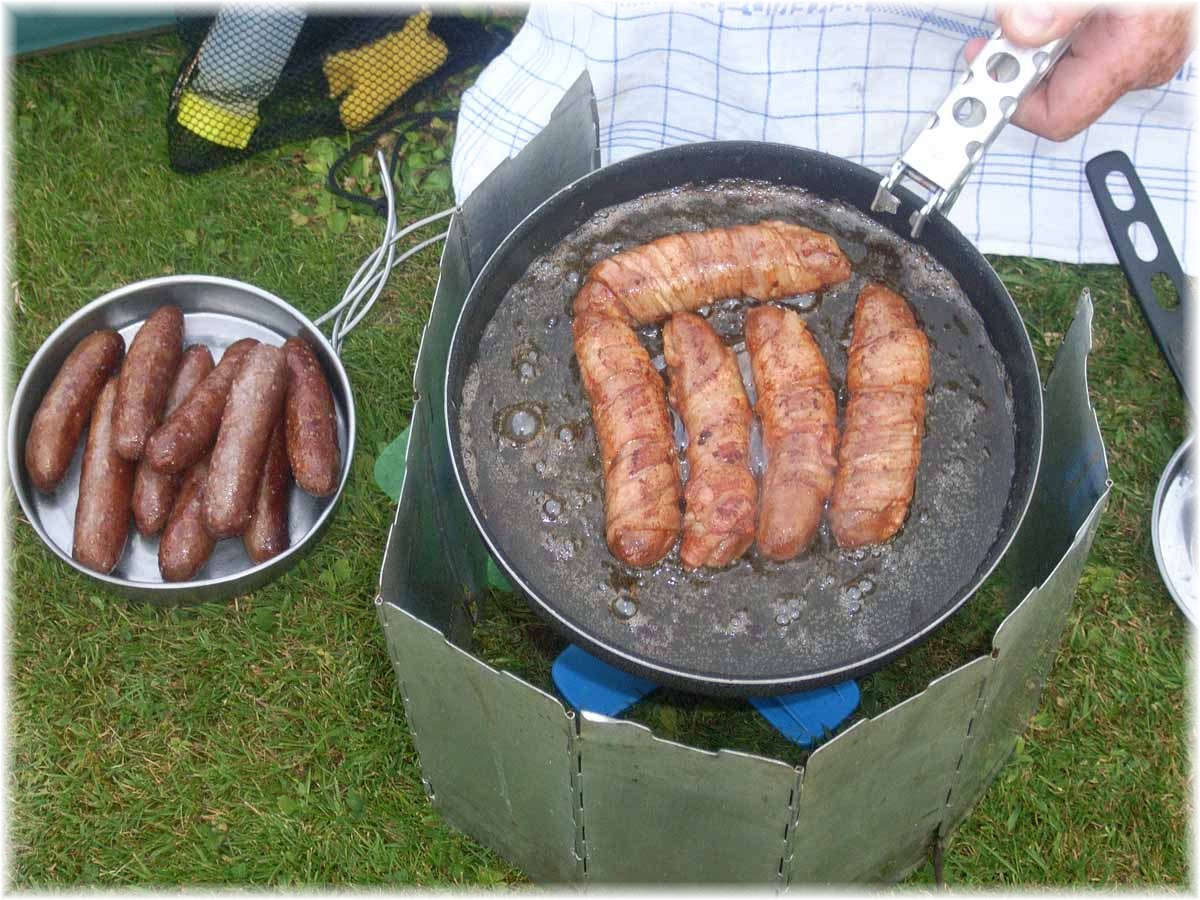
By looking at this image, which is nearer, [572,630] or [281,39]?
[572,630]

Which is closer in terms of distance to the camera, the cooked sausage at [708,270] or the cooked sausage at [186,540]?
the cooked sausage at [708,270]

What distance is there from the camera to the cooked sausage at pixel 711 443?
2988 mm

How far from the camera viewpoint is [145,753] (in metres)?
3.92

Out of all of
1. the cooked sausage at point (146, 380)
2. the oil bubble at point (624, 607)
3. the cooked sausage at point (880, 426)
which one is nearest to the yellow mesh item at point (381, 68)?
the cooked sausage at point (146, 380)

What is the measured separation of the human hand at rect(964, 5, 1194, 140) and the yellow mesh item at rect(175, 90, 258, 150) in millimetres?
2825

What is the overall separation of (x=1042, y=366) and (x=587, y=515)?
2216 millimetres

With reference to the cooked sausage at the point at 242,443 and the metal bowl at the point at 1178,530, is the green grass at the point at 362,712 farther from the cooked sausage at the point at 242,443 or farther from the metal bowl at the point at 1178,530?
the cooked sausage at the point at 242,443

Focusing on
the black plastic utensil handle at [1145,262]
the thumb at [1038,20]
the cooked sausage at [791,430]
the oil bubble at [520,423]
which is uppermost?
the thumb at [1038,20]

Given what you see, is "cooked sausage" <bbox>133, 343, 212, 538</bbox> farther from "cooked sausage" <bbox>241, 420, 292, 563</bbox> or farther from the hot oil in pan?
the hot oil in pan

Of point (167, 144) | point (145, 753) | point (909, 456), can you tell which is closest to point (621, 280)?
point (909, 456)

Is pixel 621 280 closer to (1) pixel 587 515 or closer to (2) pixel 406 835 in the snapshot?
(1) pixel 587 515

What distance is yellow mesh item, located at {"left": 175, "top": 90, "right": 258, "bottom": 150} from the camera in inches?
191

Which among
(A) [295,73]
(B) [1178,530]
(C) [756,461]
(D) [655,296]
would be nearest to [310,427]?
(D) [655,296]

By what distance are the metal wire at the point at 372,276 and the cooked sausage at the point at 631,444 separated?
1.54 meters
